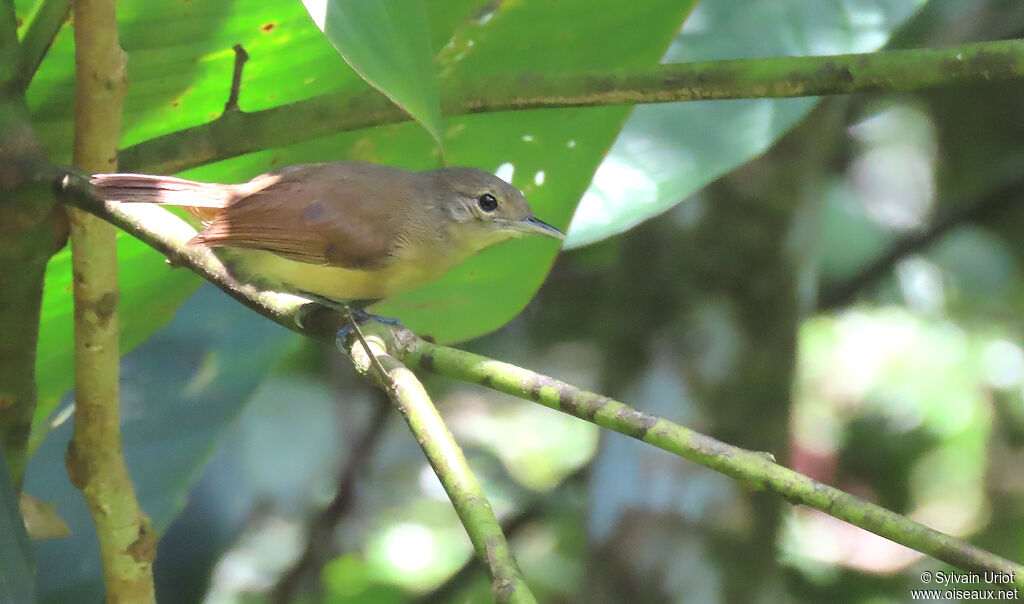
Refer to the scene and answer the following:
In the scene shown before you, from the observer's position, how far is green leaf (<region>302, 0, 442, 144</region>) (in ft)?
3.38

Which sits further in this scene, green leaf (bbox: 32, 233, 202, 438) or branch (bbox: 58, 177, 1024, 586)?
green leaf (bbox: 32, 233, 202, 438)

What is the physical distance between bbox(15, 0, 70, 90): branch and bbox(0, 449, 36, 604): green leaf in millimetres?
617

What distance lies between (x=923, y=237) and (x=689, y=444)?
3.13 metres

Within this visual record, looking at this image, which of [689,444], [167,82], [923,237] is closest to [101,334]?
[167,82]

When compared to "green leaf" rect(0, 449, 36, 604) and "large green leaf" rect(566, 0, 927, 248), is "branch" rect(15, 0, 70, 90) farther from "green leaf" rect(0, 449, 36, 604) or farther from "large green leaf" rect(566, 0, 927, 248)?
"large green leaf" rect(566, 0, 927, 248)

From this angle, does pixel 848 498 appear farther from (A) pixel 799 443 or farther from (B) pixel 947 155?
(B) pixel 947 155

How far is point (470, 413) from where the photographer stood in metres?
4.44

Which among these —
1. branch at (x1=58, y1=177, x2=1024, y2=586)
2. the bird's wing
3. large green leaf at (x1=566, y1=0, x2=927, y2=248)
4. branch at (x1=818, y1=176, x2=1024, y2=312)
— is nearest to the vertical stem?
the bird's wing

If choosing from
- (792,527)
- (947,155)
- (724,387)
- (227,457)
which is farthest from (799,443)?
(227,457)

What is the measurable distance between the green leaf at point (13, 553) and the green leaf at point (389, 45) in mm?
814

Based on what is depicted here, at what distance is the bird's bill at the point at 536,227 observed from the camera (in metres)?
2.04

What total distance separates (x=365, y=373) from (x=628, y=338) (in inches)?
74.0

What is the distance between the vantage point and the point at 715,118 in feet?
7.84

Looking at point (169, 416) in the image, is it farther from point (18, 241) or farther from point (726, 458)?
point (726, 458)
